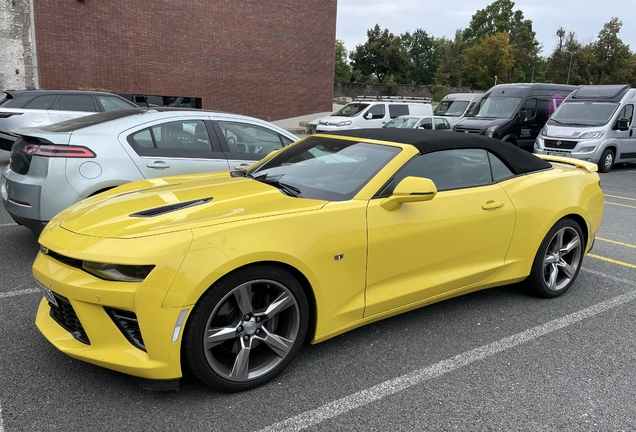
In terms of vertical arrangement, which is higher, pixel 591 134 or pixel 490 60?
pixel 490 60

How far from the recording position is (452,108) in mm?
20656

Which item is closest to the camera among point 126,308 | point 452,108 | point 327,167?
point 126,308

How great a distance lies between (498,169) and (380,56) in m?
60.4

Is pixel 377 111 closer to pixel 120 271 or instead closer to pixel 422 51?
pixel 120 271

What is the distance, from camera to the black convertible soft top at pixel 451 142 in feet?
11.8

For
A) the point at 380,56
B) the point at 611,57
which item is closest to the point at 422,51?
the point at 380,56

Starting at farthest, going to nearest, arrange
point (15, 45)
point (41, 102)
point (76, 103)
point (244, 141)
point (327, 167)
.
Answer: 1. point (15, 45)
2. point (76, 103)
3. point (41, 102)
4. point (244, 141)
5. point (327, 167)

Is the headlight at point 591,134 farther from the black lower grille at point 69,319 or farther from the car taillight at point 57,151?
the black lower grille at point 69,319

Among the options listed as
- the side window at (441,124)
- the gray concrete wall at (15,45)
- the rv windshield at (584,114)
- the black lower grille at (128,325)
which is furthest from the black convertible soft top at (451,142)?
the gray concrete wall at (15,45)

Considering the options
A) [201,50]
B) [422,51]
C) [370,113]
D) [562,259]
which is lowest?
[562,259]

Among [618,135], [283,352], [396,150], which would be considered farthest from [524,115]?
[283,352]

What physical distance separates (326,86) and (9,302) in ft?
82.6

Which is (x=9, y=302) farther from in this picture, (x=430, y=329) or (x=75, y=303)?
(x=430, y=329)

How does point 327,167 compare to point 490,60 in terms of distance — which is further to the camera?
point 490,60
